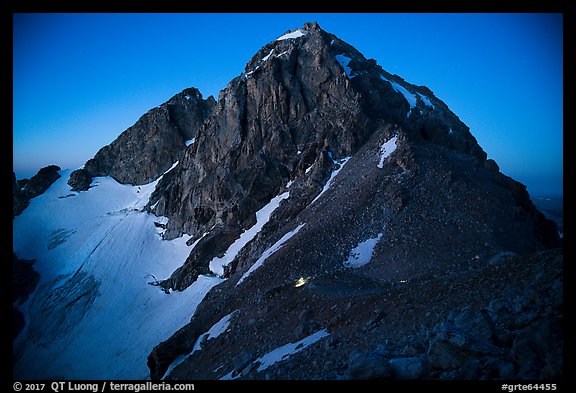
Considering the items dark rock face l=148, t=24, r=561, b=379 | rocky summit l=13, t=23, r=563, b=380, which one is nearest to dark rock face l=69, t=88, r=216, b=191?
rocky summit l=13, t=23, r=563, b=380

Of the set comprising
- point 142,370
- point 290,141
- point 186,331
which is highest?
point 290,141

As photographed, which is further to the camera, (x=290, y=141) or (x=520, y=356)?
(x=290, y=141)

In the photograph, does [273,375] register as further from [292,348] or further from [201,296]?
[201,296]

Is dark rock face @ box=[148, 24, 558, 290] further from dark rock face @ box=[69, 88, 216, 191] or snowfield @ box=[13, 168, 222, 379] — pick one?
dark rock face @ box=[69, 88, 216, 191]

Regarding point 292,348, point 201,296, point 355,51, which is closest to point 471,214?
point 292,348

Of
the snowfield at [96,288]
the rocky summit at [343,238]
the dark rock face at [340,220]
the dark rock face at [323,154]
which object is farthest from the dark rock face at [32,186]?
the dark rock face at [323,154]

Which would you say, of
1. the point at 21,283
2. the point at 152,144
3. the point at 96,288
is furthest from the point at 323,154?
the point at 152,144

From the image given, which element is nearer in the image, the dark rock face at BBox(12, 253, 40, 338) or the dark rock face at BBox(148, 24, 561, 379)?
the dark rock face at BBox(148, 24, 561, 379)

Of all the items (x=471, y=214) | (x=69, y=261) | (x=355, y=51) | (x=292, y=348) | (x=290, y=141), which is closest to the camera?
(x=292, y=348)
